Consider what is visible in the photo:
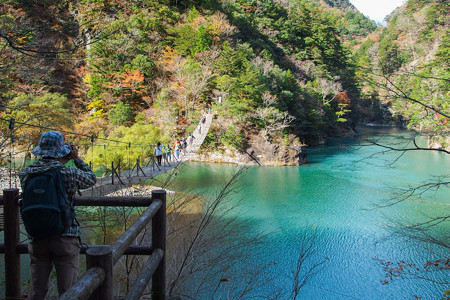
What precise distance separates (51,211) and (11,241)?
0.42 metres

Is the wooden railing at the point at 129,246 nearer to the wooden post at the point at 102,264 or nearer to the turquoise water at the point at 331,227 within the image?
the wooden post at the point at 102,264

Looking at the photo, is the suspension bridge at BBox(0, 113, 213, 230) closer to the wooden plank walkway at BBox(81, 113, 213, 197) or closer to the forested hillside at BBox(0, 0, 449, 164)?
the wooden plank walkway at BBox(81, 113, 213, 197)

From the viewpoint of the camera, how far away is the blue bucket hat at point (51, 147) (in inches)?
41.8

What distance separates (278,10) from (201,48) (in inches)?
388

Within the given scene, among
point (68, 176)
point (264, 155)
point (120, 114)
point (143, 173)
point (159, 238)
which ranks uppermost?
point (120, 114)

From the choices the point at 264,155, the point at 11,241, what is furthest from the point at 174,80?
the point at 11,241

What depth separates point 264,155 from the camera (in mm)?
12492

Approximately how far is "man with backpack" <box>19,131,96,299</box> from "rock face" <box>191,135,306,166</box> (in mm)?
11118

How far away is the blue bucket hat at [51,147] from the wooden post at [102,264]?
51 cm

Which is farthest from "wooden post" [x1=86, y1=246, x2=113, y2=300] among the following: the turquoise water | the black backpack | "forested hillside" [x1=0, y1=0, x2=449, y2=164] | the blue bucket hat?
"forested hillside" [x1=0, y1=0, x2=449, y2=164]

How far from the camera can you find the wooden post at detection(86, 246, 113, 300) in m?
0.70

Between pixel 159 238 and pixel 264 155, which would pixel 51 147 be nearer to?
pixel 159 238

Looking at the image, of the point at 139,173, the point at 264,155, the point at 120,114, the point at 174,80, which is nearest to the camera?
the point at 139,173

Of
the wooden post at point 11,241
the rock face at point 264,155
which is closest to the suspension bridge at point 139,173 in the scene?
the wooden post at point 11,241
